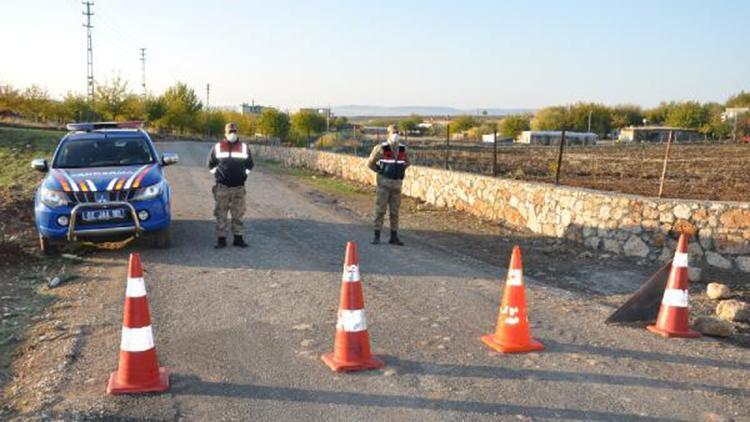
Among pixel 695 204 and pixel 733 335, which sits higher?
pixel 695 204

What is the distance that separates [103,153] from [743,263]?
899 centimetres

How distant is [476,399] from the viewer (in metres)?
4.19

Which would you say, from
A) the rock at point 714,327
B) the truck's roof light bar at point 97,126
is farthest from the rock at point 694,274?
the truck's roof light bar at point 97,126

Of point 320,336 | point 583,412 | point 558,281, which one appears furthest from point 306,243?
point 583,412

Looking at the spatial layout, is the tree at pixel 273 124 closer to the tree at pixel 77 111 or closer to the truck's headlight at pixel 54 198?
the tree at pixel 77 111

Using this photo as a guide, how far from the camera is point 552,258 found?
372 inches

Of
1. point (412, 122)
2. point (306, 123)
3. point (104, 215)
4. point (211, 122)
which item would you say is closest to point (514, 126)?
point (412, 122)

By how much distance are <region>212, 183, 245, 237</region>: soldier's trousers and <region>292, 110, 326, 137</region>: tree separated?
196 ft

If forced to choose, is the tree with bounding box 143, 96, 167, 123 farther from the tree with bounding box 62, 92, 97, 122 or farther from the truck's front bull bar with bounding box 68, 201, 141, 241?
the truck's front bull bar with bounding box 68, 201, 141, 241

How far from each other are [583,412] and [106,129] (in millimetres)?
8998

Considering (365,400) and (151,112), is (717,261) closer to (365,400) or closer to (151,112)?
(365,400)

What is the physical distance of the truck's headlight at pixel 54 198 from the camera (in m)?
8.20

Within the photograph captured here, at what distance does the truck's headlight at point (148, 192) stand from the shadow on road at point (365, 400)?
4.62 metres

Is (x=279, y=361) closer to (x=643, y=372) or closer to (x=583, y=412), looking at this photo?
(x=583, y=412)
